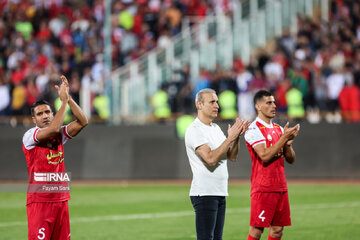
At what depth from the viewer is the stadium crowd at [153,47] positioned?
809 inches

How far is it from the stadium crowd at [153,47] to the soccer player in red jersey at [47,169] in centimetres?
1348

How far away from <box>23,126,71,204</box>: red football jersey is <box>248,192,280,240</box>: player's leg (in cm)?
226

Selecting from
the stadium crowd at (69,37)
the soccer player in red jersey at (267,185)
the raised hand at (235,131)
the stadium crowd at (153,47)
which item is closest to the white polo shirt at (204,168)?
the raised hand at (235,131)

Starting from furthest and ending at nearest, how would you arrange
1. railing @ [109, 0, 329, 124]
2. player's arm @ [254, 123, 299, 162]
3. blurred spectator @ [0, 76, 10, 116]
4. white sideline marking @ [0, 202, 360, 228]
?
1. blurred spectator @ [0, 76, 10, 116]
2. railing @ [109, 0, 329, 124]
3. white sideline marking @ [0, 202, 360, 228]
4. player's arm @ [254, 123, 299, 162]

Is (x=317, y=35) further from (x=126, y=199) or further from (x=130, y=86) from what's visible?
(x=126, y=199)

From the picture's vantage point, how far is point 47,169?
7504 mm

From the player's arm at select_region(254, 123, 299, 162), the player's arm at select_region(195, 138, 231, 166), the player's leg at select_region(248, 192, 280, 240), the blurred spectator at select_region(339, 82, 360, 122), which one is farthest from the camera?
the blurred spectator at select_region(339, 82, 360, 122)

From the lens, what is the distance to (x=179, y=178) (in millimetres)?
20953

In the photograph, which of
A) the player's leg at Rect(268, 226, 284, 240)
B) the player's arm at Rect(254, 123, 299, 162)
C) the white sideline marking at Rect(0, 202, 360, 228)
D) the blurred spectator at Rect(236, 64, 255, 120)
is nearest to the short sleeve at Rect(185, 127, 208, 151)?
the player's arm at Rect(254, 123, 299, 162)

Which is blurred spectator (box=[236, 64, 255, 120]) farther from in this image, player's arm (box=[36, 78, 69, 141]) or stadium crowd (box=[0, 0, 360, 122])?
player's arm (box=[36, 78, 69, 141])

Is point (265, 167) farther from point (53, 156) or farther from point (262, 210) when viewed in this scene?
point (53, 156)

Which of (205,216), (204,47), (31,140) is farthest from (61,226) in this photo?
(204,47)

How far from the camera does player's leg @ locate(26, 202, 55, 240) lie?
7332 millimetres

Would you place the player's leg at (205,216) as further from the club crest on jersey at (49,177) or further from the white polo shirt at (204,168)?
the club crest on jersey at (49,177)
